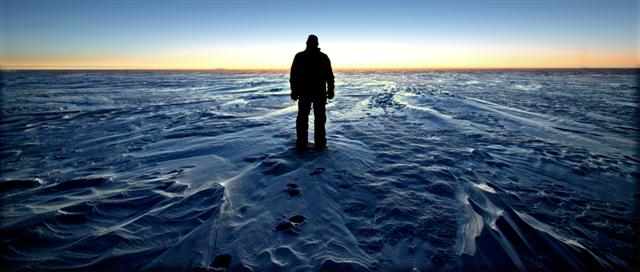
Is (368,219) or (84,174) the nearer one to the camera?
(368,219)

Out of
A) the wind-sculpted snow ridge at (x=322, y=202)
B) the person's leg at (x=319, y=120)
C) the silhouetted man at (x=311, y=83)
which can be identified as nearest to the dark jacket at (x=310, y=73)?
the silhouetted man at (x=311, y=83)

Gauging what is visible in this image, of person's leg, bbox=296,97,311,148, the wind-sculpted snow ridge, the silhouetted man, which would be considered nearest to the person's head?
the silhouetted man

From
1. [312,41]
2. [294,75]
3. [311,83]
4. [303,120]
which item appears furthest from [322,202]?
[312,41]

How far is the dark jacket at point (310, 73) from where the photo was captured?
5191 mm

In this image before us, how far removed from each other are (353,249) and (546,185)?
3065 millimetres

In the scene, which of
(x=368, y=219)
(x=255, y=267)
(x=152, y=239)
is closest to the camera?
(x=255, y=267)

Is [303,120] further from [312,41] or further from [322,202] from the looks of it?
[322,202]

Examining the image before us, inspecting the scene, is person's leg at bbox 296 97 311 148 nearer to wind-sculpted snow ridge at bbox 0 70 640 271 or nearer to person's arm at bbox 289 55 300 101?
person's arm at bbox 289 55 300 101

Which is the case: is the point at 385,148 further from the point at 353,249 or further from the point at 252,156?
the point at 353,249

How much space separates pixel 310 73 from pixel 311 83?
188 mm

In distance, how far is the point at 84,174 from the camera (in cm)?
414

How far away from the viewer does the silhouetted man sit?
519 cm

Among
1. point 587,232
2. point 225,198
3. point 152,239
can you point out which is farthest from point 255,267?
point 587,232

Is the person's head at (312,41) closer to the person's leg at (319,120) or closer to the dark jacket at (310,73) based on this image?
the dark jacket at (310,73)
